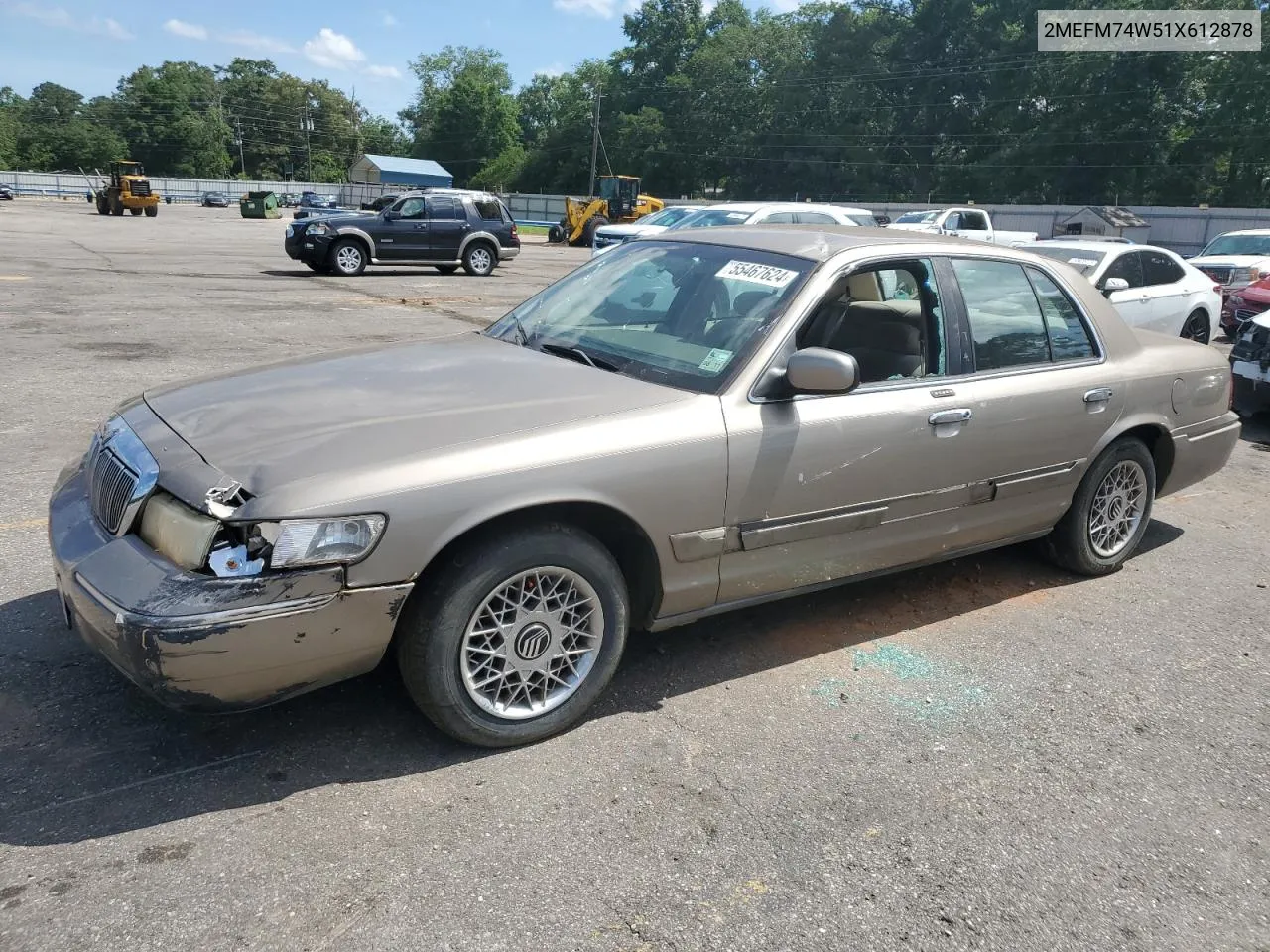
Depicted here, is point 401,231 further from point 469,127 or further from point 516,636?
point 469,127

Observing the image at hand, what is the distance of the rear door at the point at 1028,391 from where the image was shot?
420cm

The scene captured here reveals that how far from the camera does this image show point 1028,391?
170 inches

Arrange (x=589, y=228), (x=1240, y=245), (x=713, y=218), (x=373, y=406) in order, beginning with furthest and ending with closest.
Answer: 1. (x=589, y=228)
2. (x=1240, y=245)
3. (x=713, y=218)
4. (x=373, y=406)

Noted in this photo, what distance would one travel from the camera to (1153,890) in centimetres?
271

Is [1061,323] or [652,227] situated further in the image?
[652,227]

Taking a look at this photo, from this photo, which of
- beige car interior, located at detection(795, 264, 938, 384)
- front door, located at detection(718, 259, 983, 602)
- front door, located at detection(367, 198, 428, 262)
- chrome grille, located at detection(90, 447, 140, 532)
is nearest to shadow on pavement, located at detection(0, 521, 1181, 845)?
front door, located at detection(718, 259, 983, 602)

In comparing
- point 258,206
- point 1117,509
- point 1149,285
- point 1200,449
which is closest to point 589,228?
point 258,206

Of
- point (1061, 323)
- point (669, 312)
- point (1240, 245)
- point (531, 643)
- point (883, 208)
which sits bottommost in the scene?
point (531, 643)

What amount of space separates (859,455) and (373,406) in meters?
1.78

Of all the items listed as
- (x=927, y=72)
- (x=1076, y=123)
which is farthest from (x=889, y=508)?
(x=927, y=72)

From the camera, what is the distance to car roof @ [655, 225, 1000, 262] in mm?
3994

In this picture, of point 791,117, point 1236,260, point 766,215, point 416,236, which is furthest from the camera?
point 791,117

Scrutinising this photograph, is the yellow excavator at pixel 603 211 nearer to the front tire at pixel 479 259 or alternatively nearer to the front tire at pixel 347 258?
the front tire at pixel 479 259

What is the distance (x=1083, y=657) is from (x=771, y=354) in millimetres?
1915
